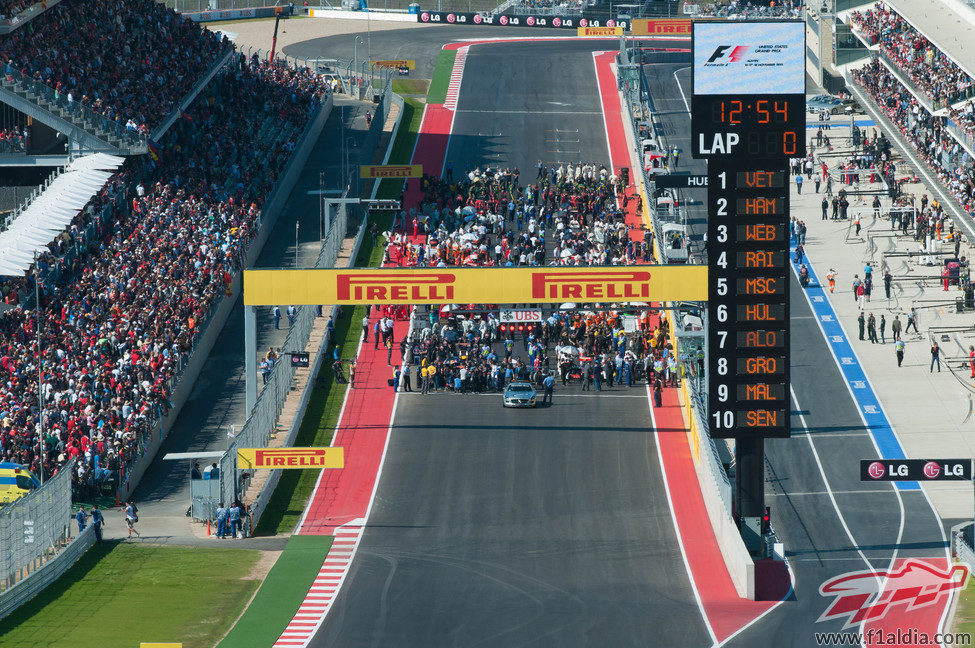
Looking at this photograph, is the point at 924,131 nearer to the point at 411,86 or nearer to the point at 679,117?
the point at 679,117

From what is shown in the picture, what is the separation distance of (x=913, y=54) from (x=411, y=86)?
35.8 metres

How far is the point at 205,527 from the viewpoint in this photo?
176ft

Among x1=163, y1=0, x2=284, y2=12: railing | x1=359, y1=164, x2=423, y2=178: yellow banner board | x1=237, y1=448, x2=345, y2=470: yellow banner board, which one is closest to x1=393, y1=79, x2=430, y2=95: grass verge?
x1=163, y1=0, x2=284, y2=12: railing

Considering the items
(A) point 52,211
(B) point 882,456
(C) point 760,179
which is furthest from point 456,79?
(C) point 760,179

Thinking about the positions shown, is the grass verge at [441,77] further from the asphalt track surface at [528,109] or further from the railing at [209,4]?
the railing at [209,4]

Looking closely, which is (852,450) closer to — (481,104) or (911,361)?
(911,361)

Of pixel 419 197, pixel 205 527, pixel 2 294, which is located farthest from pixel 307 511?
pixel 419 197

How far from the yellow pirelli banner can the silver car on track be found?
17.7ft

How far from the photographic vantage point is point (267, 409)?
194 ft

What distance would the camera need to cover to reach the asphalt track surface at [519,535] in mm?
44906

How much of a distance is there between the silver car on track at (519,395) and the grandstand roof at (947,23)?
27561 mm

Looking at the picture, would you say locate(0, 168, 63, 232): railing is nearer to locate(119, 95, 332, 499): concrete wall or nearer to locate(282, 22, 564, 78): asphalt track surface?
locate(119, 95, 332, 499): concrete wall

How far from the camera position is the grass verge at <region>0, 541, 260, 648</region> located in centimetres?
4391

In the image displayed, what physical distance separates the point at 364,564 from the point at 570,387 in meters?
17.6
